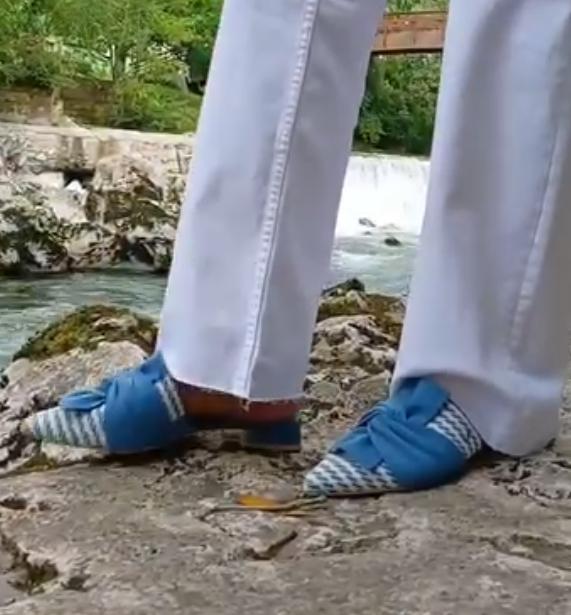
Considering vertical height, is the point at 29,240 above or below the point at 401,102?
below

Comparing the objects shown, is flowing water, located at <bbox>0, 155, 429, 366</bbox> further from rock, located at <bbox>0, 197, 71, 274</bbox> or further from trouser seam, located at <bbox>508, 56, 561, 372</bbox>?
trouser seam, located at <bbox>508, 56, 561, 372</bbox>

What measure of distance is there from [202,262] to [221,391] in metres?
0.08

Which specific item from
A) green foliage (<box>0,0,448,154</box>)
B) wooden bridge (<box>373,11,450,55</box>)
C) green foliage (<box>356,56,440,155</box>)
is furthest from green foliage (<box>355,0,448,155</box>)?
wooden bridge (<box>373,11,450,55</box>)

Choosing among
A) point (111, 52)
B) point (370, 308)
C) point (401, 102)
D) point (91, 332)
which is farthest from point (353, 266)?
point (401, 102)

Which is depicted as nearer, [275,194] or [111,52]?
[275,194]

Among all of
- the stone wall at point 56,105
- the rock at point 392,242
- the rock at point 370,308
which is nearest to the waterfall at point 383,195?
the rock at point 392,242

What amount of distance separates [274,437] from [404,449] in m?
0.11

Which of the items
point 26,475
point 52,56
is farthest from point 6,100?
point 26,475

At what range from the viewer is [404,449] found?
2.57ft

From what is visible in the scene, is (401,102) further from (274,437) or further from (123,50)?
(274,437)

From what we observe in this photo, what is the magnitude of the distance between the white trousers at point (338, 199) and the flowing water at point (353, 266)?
5.95 feet

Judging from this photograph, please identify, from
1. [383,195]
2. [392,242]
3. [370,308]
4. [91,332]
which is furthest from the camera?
[383,195]

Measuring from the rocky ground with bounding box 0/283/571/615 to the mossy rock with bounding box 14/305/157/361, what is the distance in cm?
24

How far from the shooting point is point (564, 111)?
2.49 feet
